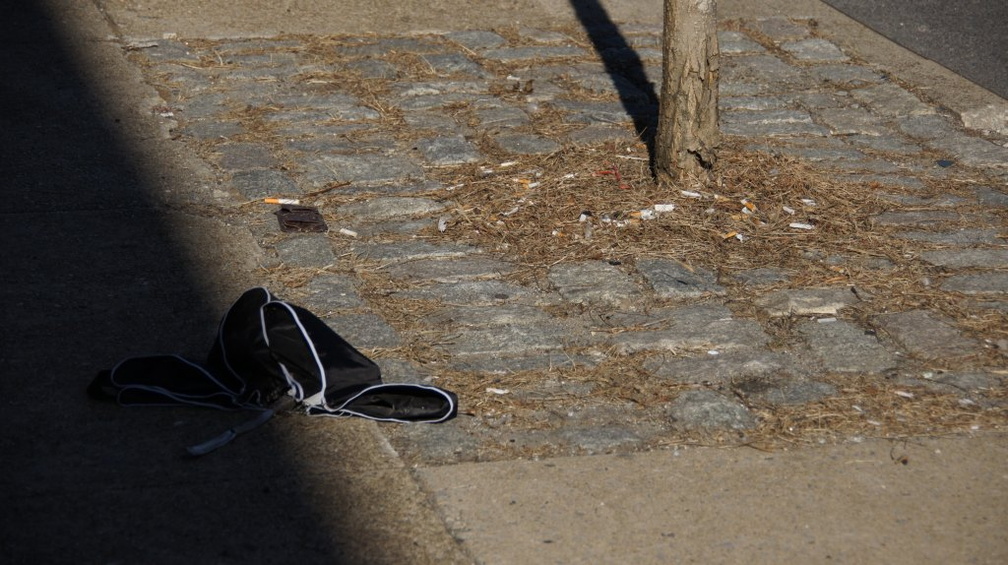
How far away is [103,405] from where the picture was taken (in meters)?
3.65

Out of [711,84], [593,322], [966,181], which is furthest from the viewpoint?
[966,181]

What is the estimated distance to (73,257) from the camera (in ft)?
15.0

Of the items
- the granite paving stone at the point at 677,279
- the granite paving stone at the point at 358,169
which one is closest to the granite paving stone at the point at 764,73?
the granite paving stone at the point at 358,169

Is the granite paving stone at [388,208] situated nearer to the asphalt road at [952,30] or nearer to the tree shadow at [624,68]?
the tree shadow at [624,68]

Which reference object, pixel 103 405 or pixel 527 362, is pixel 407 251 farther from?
pixel 103 405

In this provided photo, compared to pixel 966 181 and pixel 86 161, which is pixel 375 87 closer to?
pixel 86 161

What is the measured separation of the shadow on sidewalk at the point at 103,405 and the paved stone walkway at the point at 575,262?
0.38 m

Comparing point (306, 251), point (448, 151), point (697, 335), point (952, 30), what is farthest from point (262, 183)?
point (952, 30)

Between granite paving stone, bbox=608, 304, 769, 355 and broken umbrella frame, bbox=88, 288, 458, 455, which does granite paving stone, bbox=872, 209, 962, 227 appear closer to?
granite paving stone, bbox=608, 304, 769, 355

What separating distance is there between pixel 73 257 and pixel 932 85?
15.2 ft

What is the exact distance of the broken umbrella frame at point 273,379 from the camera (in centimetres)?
364

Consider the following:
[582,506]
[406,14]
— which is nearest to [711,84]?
[582,506]

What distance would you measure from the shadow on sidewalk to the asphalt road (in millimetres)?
4592

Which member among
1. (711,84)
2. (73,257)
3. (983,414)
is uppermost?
(711,84)
